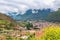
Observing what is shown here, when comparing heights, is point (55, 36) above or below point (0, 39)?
above

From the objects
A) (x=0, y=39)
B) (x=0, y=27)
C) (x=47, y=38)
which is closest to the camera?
(x=47, y=38)

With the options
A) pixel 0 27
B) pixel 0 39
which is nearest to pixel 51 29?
pixel 0 39

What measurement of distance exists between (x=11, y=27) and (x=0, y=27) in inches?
400

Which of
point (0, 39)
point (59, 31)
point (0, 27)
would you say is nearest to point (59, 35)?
point (59, 31)

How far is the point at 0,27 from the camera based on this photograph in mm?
174000

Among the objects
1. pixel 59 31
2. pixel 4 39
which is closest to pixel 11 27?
pixel 4 39

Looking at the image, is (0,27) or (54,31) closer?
(54,31)

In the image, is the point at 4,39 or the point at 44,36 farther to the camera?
the point at 4,39

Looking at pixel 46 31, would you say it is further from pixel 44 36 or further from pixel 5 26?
pixel 5 26

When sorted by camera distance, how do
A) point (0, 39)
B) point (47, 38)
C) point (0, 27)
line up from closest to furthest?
point (47, 38), point (0, 39), point (0, 27)

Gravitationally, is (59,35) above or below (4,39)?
above

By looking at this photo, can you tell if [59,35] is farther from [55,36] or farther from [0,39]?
[0,39]

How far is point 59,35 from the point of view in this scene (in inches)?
2105

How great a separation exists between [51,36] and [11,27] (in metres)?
131
